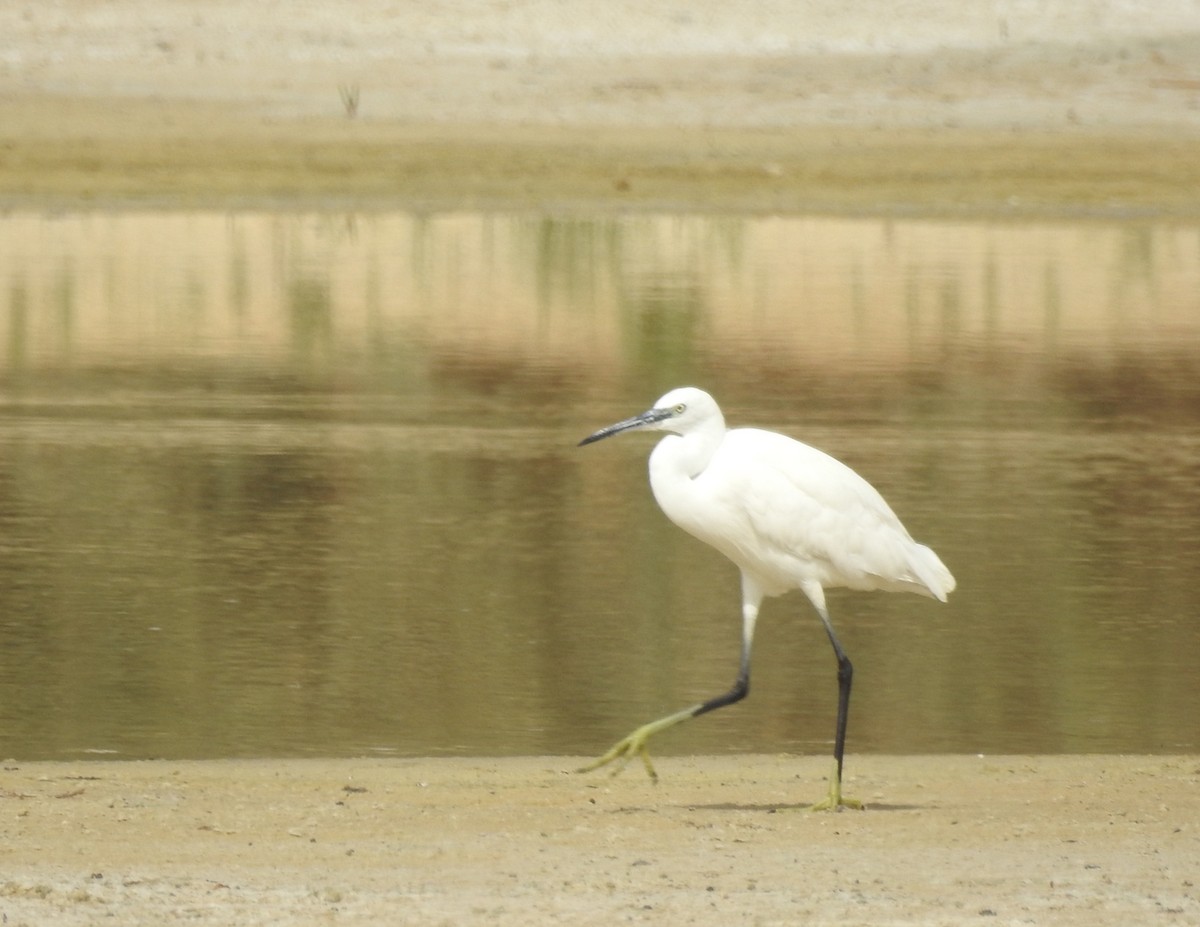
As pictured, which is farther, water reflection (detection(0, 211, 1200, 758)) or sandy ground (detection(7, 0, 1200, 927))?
water reflection (detection(0, 211, 1200, 758))

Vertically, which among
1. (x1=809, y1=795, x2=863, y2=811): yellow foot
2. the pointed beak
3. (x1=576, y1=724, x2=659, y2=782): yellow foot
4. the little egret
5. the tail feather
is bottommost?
(x1=809, y1=795, x2=863, y2=811): yellow foot

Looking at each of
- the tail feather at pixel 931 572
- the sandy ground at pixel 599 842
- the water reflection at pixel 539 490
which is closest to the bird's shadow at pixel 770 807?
the sandy ground at pixel 599 842

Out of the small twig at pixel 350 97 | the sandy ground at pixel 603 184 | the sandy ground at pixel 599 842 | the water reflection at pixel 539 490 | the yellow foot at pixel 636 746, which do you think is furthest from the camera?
the small twig at pixel 350 97

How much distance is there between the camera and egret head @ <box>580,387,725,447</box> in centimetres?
673

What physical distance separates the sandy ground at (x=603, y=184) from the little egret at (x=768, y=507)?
609 millimetres

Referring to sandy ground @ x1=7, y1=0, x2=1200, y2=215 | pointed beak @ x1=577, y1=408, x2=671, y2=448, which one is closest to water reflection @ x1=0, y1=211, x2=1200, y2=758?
pointed beak @ x1=577, y1=408, x2=671, y2=448

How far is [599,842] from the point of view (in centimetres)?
612

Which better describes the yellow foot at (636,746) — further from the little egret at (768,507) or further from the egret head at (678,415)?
the egret head at (678,415)

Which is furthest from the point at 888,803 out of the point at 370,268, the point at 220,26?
the point at 220,26

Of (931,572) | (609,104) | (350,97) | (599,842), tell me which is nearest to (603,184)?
(609,104)

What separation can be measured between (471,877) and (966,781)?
2.04 meters

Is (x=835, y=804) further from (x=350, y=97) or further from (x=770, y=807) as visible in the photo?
(x=350, y=97)

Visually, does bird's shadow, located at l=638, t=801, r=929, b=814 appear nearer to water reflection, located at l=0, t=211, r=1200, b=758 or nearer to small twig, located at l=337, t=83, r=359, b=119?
water reflection, located at l=0, t=211, r=1200, b=758

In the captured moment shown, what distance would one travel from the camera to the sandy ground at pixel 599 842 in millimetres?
5309
